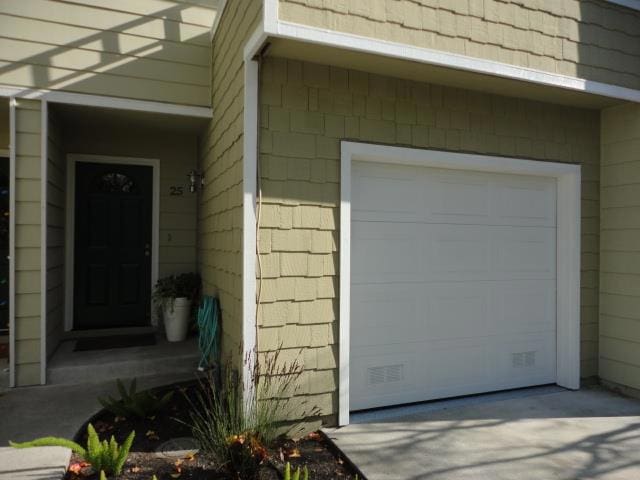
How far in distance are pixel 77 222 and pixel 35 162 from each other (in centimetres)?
127

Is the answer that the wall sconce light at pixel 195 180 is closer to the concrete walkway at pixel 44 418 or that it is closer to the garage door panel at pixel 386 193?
the concrete walkway at pixel 44 418

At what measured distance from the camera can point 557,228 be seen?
4332mm

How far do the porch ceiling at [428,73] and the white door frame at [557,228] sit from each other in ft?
1.71

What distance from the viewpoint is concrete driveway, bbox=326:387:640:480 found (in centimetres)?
272

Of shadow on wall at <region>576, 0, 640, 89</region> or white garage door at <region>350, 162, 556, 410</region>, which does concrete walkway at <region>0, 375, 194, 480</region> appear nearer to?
white garage door at <region>350, 162, 556, 410</region>

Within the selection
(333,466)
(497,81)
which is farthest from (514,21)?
(333,466)

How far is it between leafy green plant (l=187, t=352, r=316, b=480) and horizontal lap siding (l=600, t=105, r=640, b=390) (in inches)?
110

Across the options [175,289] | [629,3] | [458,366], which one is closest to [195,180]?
[175,289]

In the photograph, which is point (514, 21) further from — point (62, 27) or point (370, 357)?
point (62, 27)

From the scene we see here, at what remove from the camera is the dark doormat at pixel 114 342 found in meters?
4.60

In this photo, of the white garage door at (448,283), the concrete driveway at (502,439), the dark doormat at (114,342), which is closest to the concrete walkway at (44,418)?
the dark doormat at (114,342)

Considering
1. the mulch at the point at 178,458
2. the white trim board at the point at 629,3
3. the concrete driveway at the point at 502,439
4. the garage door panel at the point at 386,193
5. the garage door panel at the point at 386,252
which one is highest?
the white trim board at the point at 629,3

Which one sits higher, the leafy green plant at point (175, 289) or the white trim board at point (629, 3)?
the white trim board at point (629, 3)

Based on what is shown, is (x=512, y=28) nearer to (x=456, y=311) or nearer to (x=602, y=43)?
(x=602, y=43)
